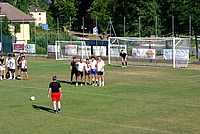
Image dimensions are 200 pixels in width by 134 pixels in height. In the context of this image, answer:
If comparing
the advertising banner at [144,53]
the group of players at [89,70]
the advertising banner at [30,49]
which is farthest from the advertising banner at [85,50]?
the group of players at [89,70]

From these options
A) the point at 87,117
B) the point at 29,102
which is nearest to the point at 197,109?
the point at 87,117

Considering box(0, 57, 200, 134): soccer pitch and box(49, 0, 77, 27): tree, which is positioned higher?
box(49, 0, 77, 27): tree

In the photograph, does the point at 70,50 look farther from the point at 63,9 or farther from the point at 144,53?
the point at 63,9

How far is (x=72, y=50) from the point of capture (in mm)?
58875

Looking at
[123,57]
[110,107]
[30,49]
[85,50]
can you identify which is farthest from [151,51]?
[110,107]

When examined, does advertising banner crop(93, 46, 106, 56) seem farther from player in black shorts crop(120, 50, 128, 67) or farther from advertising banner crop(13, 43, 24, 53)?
advertising banner crop(13, 43, 24, 53)

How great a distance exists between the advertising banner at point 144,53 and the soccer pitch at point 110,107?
35.4 feet

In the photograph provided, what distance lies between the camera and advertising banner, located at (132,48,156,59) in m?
50.1

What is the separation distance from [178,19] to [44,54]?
17.0 m

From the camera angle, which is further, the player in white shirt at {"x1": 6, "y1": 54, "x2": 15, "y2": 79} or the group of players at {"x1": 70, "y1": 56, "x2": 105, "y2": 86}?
the player in white shirt at {"x1": 6, "y1": 54, "x2": 15, "y2": 79}

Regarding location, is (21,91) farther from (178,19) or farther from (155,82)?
(178,19)

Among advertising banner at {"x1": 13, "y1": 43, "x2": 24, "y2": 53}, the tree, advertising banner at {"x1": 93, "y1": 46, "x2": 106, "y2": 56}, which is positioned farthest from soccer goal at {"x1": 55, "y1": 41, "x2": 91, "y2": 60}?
the tree

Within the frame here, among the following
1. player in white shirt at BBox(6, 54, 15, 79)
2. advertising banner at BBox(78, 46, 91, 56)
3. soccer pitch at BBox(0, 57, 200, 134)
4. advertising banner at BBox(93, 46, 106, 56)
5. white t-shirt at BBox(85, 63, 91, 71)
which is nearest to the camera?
soccer pitch at BBox(0, 57, 200, 134)

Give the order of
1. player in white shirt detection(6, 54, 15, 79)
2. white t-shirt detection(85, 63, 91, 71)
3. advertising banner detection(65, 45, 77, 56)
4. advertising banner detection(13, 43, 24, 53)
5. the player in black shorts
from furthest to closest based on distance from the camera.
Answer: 1. advertising banner detection(13, 43, 24, 53)
2. advertising banner detection(65, 45, 77, 56)
3. the player in black shorts
4. player in white shirt detection(6, 54, 15, 79)
5. white t-shirt detection(85, 63, 91, 71)
